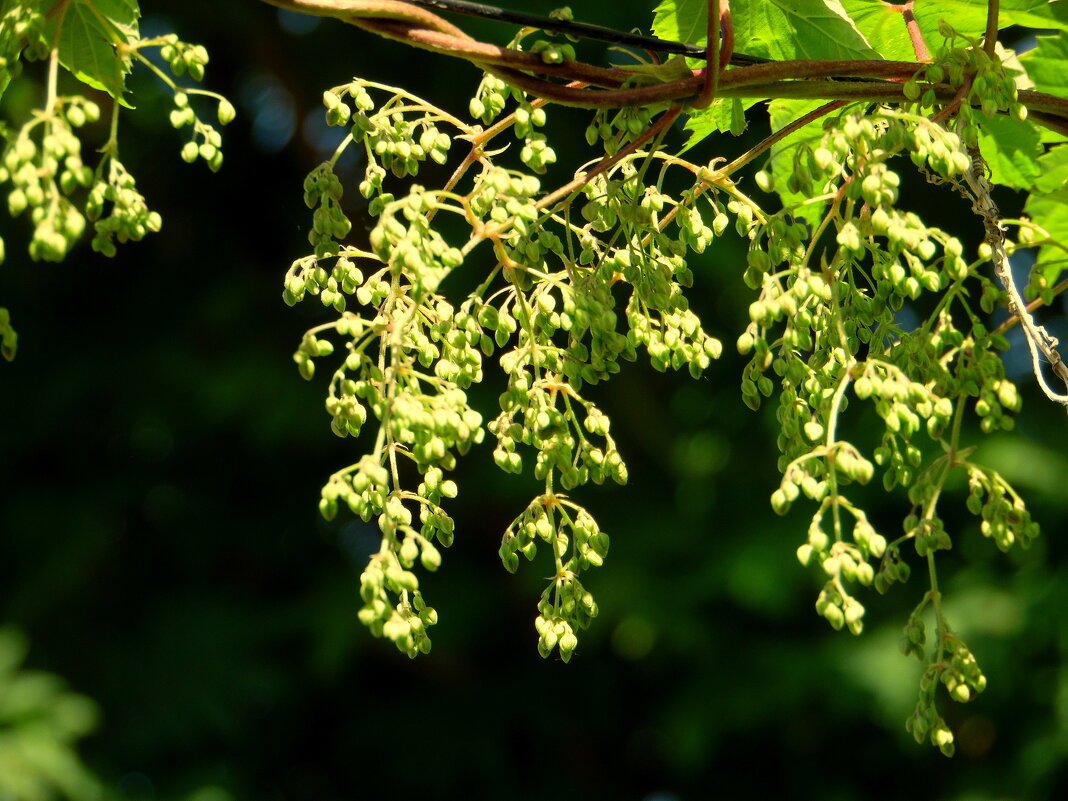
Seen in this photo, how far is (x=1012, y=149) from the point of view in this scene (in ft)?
→ 3.60


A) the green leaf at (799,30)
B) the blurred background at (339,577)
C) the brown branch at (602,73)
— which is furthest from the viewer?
the blurred background at (339,577)

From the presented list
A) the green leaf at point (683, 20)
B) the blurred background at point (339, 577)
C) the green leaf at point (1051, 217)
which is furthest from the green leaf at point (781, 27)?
the blurred background at point (339, 577)

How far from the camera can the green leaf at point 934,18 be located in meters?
1.12

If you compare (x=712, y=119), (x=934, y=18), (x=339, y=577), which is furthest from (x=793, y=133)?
(x=339, y=577)

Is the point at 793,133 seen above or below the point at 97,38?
below

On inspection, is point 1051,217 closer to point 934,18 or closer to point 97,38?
point 934,18

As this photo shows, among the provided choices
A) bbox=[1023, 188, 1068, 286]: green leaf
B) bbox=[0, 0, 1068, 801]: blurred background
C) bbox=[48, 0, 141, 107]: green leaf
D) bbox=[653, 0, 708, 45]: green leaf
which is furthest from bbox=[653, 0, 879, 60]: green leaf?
bbox=[0, 0, 1068, 801]: blurred background

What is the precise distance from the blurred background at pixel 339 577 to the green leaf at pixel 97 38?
9.92ft

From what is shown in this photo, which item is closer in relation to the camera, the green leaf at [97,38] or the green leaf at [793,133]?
the green leaf at [97,38]

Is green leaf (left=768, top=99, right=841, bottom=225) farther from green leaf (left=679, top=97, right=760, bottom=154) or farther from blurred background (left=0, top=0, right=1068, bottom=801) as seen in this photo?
blurred background (left=0, top=0, right=1068, bottom=801)

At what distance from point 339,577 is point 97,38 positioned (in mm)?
3905

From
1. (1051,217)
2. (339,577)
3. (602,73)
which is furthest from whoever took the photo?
(339,577)

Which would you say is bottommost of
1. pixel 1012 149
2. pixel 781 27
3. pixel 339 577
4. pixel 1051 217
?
pixel 339 577

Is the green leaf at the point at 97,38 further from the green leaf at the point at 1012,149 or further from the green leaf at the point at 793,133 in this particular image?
the green leaf at the point at 1012,149
